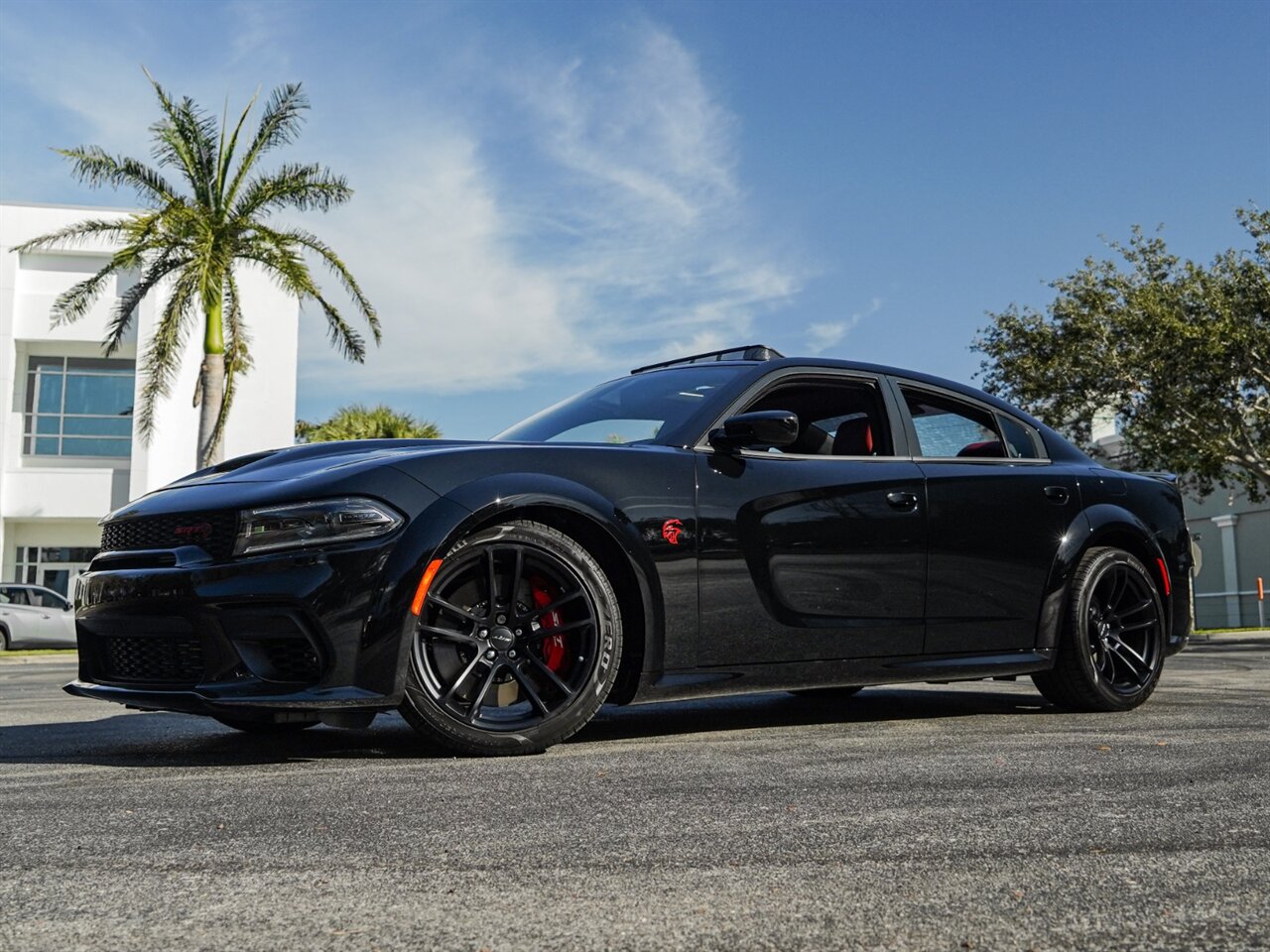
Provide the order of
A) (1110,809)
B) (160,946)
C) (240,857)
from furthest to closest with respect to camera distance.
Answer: (1110,809), (240,857), (160,946)

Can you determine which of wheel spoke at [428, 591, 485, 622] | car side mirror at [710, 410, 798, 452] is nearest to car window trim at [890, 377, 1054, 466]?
car side mirror at [710, 410, 798, 452]

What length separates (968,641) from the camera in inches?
205

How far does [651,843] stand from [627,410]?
105 inches

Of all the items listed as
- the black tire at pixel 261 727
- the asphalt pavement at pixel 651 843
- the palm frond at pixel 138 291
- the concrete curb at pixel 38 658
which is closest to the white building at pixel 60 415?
the palm frond at pixel 138 291

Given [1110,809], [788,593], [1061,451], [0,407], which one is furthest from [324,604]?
[0,407]

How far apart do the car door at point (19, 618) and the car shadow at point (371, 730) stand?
1977 cm

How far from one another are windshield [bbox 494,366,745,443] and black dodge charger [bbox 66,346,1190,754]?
0.02m

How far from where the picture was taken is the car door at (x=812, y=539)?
176 inches

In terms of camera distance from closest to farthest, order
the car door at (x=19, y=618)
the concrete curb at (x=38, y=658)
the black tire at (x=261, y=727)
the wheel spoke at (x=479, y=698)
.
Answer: the wheel spoke at (x=479, y=698) → the black tire at (x=261, y=727) → the concrete curb at (x=38, y=658) → the car door at (x=19, y=618)

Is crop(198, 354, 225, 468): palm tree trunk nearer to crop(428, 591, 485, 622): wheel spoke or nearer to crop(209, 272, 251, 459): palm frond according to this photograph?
crop(209, 272, 251, 459): palm frond

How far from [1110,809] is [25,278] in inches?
1467

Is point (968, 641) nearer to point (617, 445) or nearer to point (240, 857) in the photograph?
point (617, 445)

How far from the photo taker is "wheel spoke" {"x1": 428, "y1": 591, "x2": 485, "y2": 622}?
12.9 feet

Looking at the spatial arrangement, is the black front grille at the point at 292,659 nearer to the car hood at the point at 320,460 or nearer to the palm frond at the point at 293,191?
the car hood at the point at 320,460
